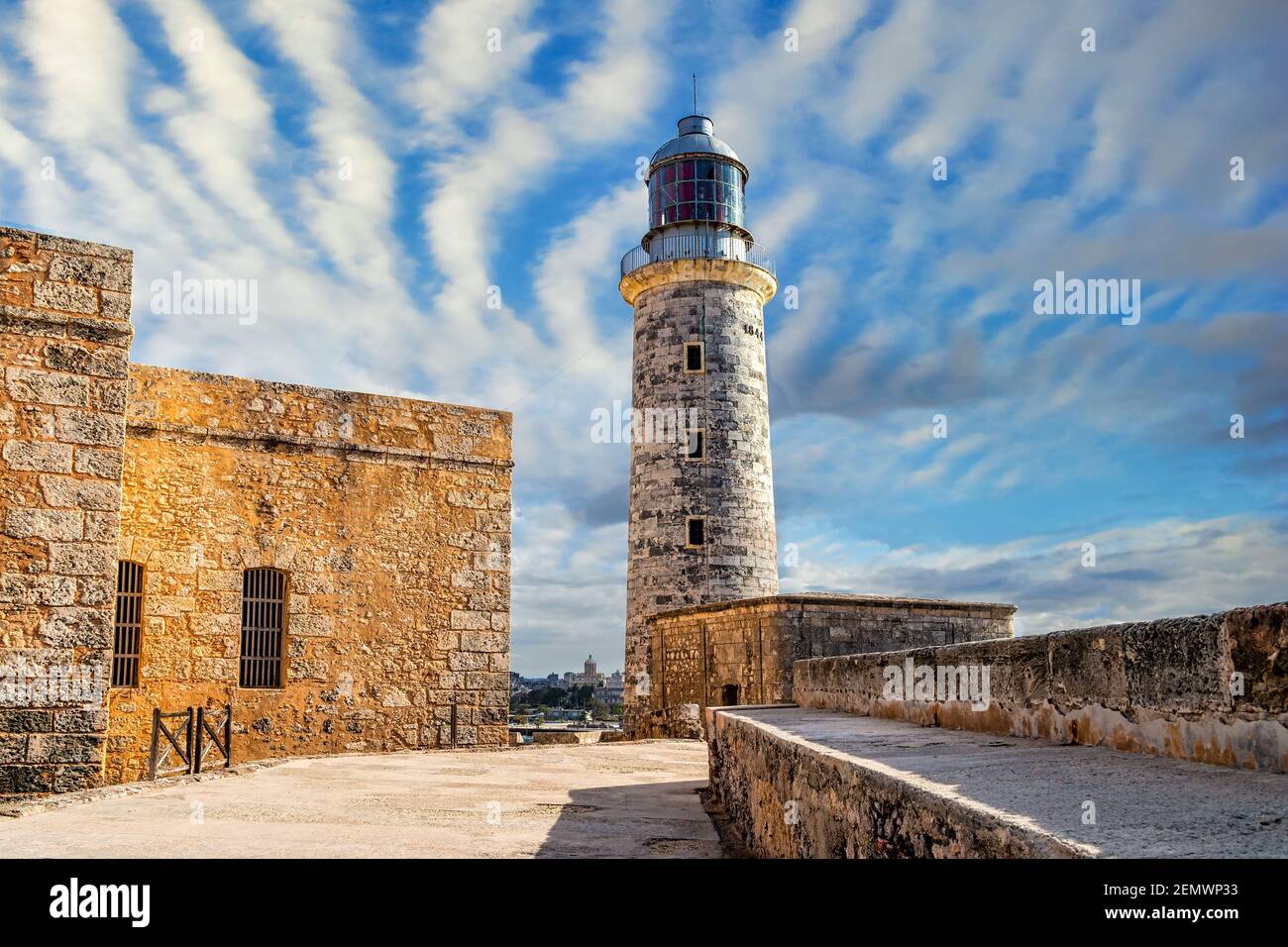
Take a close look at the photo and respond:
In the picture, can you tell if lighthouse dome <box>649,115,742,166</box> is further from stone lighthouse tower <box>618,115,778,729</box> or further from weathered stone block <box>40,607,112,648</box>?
weathered stone block <box>40,607,112,648</box>

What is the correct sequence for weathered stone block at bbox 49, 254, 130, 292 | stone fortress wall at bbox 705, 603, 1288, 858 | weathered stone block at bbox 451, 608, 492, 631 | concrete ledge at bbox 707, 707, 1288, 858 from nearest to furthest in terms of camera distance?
concrete ledge at bbox 707, 707, 1288, 858
stone fortress wall at bbox 705, 603, 1288, 858
weathered stone block at bbox 49, 254, 130, 292
weathered stone block at bbox 451, 608, 492, 631

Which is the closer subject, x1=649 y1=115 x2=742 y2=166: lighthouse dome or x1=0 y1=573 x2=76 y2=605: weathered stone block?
x1=0 y1=573 x2=76 y2=605: weathered stone block

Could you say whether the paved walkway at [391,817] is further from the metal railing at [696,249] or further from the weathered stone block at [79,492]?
the metal railing at [696,249]

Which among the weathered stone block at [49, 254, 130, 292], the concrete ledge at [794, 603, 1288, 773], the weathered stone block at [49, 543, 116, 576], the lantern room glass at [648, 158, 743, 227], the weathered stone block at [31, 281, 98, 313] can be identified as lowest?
the concrete ledge at [794, 603, 1288, 773]

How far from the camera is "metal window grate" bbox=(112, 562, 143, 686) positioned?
10.6 meters

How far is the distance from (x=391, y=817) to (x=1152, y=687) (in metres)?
4.68

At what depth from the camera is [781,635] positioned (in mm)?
14734

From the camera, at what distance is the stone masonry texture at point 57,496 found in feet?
25.4

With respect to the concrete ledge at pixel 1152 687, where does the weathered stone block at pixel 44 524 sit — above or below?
above

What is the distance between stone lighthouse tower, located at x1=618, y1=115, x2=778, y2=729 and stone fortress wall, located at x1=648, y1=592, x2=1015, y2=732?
10.5 ft

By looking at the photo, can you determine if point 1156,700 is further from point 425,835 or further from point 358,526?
point 358,526

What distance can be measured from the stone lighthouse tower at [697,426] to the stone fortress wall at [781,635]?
3.21 m

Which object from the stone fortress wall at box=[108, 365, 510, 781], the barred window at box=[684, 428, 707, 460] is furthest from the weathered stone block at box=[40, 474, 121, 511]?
the barred window at box=[684, 428, 707, 460]

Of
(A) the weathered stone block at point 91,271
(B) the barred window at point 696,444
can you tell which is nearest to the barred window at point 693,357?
(B) the barred window at point 696,444
